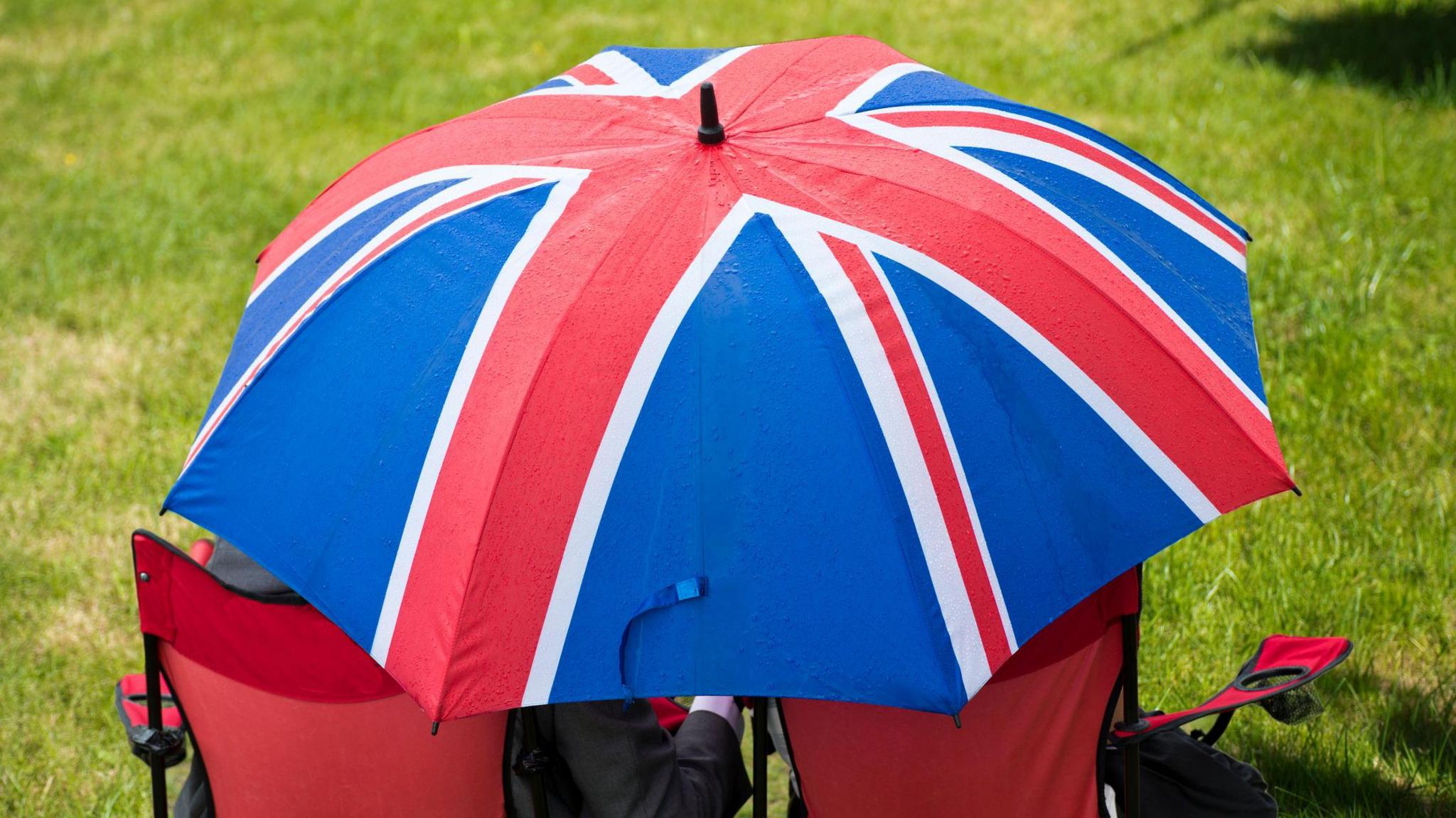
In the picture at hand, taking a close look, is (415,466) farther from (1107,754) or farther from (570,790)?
(1107,754)

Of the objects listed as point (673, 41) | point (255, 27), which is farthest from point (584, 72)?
point (255, 27)

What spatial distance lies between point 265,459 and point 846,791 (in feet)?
3.43

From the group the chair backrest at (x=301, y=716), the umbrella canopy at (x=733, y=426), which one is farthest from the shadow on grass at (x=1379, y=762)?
the chair backrest at (x=301, y=716)

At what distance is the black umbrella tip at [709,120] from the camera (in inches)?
77.8

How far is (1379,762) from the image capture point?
9.65 feet

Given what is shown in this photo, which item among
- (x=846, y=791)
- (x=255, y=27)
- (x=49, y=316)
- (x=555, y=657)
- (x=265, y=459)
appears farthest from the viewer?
(x=255, y=27)

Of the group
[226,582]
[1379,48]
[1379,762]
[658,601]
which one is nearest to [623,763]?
[658,601]

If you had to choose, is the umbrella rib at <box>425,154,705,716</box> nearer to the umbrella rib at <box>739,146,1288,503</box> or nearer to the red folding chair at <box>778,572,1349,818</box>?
the umbrella rib at <box>739,146,1288,503</box>

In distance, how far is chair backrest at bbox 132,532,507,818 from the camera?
2.05 meters

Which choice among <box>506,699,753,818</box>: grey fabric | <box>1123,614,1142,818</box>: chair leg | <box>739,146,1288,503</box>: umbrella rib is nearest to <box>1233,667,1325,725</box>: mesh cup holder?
<box>1123,614,1142,818</box>: chair leg

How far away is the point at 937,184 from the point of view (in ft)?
6.44

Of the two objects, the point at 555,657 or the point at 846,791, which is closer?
the point at 555,657

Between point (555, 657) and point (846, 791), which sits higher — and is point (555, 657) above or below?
above

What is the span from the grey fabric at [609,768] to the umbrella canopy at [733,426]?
15.2 inches
